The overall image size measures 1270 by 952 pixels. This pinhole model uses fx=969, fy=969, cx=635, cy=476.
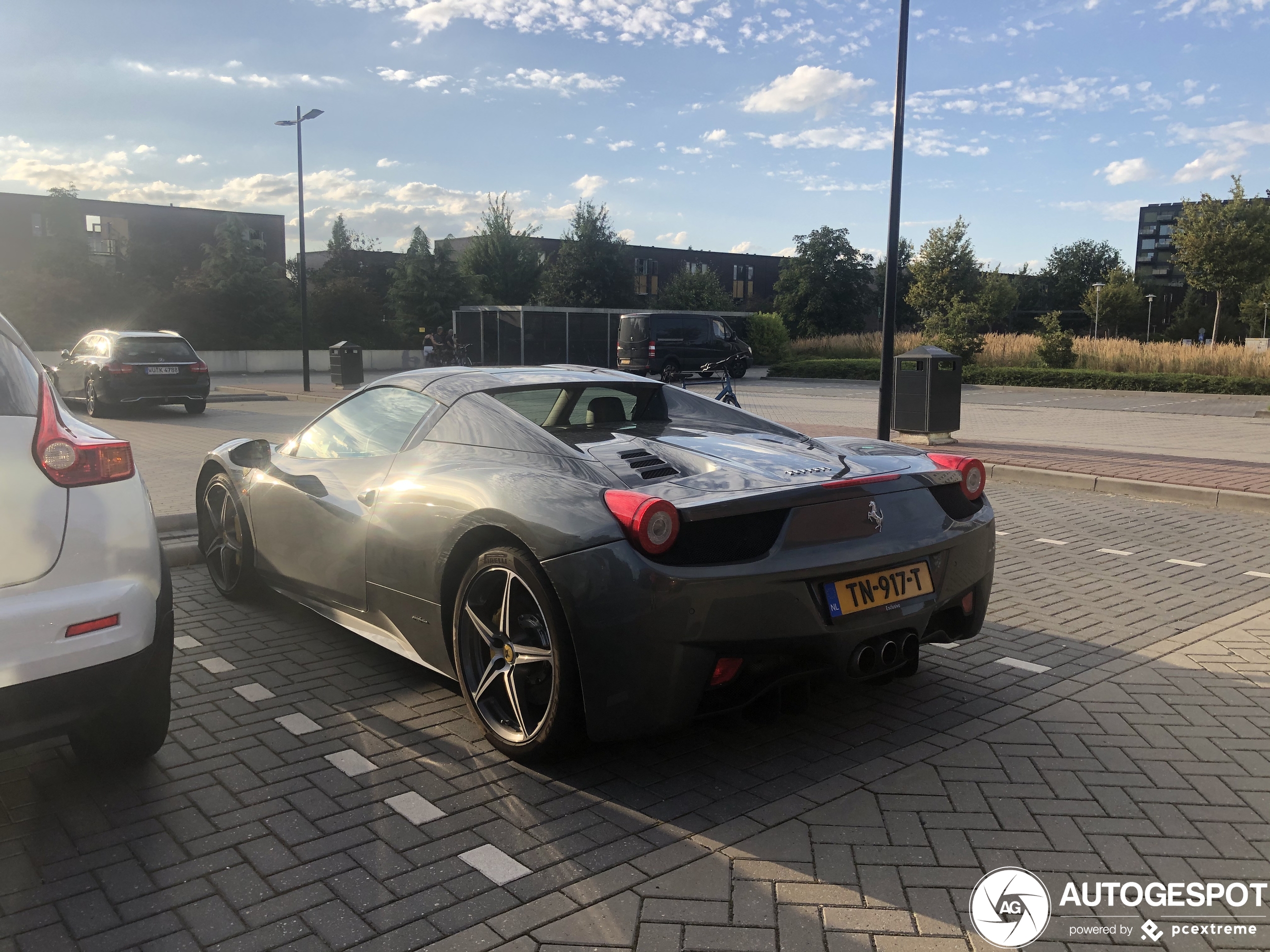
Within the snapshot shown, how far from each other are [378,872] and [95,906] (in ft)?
2.31

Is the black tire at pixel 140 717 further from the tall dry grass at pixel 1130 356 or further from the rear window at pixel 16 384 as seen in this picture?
the tall dry grass at pixel 1130 356

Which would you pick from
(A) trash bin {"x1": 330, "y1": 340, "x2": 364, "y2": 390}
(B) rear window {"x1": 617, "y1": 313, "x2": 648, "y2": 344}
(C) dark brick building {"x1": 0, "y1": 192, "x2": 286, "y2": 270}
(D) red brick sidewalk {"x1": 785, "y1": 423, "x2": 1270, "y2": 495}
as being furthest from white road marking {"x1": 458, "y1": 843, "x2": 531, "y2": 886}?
(C) dark brick building {"x1": 0, "y1": 192, "x2": 286, "y2": 270}

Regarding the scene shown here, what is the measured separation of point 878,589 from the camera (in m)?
3.29

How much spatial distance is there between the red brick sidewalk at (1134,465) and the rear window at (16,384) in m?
7.24

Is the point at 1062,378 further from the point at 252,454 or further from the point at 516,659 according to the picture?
A: the point at 516,659

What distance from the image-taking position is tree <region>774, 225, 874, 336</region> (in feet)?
171

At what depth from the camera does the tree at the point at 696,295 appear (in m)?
52.5

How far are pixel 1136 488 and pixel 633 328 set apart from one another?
22862mm

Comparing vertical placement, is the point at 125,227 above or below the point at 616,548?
above

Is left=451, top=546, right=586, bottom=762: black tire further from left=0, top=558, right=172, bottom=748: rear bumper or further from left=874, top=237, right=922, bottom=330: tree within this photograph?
left=874, top=237, right=922, bottom=330: tree

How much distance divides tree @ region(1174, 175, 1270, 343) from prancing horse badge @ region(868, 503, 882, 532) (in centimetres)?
3524

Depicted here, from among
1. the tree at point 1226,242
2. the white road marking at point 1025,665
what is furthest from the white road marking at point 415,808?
the tree at point 1226,242

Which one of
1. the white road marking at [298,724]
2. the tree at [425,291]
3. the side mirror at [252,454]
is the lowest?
the white road marking at [298,724]

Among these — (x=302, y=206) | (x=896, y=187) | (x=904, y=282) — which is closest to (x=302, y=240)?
(x=302, y=206)
